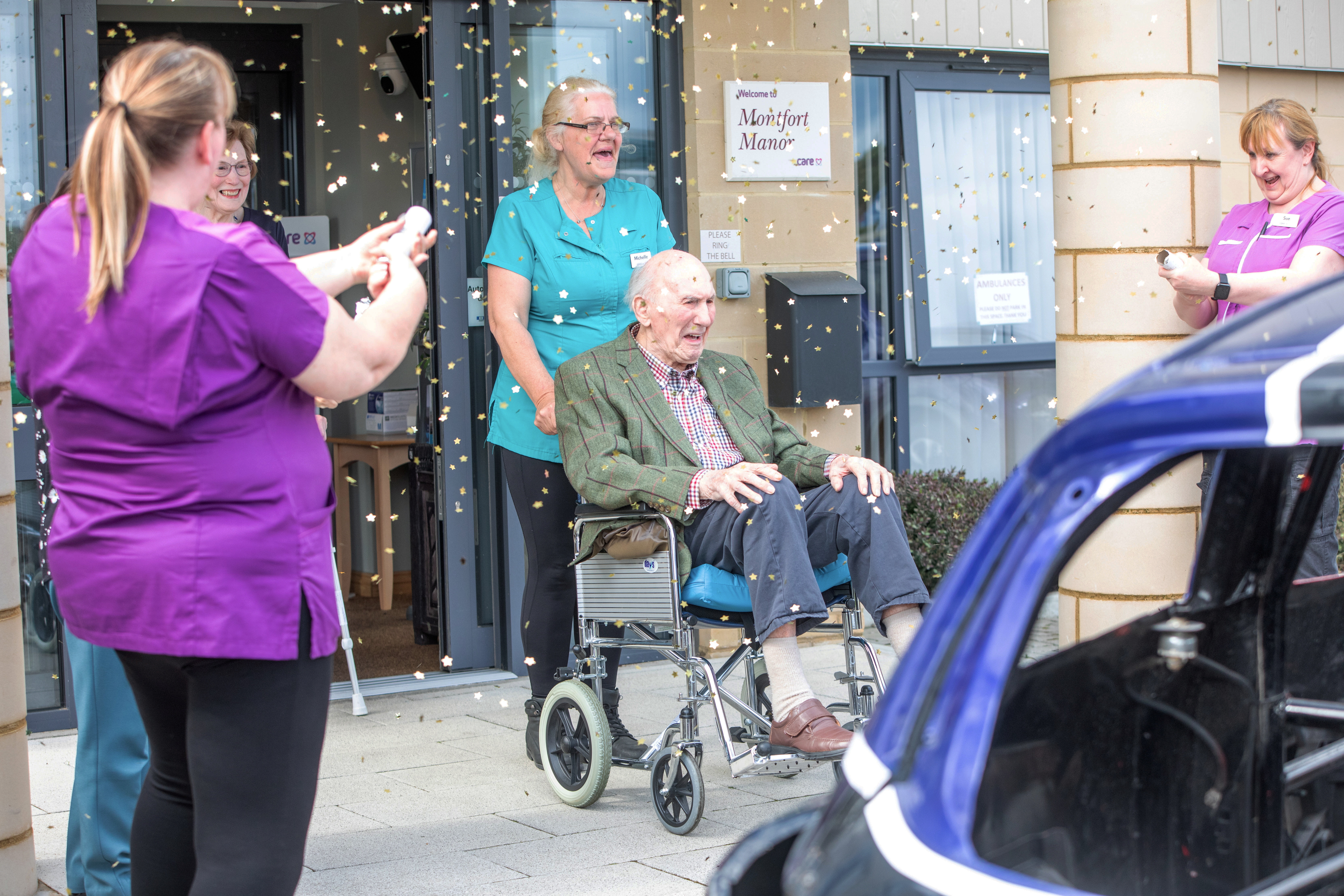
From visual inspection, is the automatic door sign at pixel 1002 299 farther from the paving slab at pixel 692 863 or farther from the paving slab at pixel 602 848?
the paving slab at pixel 692 863

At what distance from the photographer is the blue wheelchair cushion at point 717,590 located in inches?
143

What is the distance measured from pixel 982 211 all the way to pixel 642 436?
3444mm

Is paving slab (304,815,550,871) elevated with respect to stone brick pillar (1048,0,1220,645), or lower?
lower

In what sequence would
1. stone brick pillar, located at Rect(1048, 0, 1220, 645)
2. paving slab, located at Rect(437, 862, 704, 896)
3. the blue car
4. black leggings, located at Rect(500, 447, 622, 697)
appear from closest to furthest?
1. the blue car
2. paving slab, located at Rect(437, 862, 704, 896)
3. black leggings, located at Rect(500, 447, 622, 697)
4. stone brick pillar, located at Rect(1048, 0, 1220, 645)

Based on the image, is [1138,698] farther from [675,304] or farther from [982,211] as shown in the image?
[982,211]

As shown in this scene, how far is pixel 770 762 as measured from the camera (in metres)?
3.45

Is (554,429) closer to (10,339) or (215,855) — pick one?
(10,339)

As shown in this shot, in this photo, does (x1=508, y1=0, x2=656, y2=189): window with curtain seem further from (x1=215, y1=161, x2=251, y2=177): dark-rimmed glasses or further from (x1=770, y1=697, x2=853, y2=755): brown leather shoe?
(x1=770, y1=697, x2=853, y2=755): brown leather shoe

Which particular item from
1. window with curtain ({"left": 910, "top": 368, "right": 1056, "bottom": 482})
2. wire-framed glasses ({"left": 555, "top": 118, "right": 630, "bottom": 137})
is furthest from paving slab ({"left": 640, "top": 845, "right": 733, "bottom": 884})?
window with curtain ({"left": 910, "top": 368, "right": 1056, "bottom": 482})

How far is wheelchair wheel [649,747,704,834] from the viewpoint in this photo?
3543mm

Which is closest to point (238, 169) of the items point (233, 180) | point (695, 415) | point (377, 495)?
point (233, 180)

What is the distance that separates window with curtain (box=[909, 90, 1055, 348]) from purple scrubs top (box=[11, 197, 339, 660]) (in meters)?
4.86

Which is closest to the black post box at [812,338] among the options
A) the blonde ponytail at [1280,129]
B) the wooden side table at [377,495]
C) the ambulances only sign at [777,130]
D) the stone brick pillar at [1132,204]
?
the ambulances only sign at [777,130]

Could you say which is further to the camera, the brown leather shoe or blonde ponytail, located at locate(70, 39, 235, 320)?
the brown leather shoe
